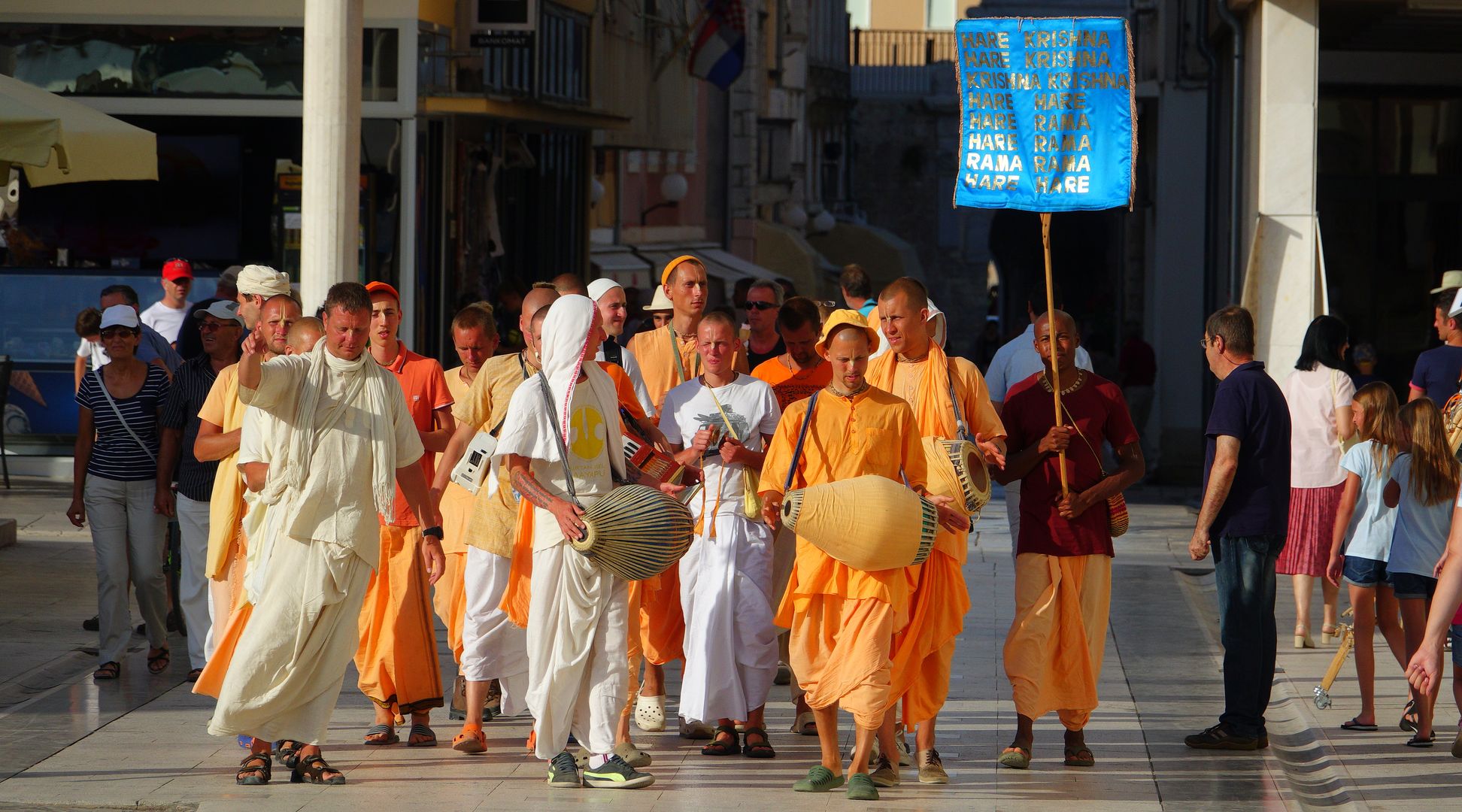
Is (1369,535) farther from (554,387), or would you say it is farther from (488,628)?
(488,628)

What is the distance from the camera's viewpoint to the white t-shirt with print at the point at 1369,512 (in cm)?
870

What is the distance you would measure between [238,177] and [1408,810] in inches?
518

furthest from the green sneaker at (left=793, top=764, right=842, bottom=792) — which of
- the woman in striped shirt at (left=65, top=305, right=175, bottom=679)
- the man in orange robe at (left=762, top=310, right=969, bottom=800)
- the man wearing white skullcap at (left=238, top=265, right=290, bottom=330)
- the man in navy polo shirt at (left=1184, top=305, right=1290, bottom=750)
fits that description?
the woman in striped shirt at (left=65, top=305, right=175, bottom=679)

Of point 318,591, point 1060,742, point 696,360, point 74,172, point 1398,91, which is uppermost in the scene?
point 1398,91

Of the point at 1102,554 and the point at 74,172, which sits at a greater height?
the point at 74,172

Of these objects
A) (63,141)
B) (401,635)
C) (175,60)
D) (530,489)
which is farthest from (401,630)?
(175,60)

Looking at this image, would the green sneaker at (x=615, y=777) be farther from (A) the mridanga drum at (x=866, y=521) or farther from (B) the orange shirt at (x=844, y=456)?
(A) the mridanga drum at (x=866, y=521)

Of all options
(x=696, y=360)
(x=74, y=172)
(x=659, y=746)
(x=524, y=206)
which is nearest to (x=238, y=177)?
(x=524, y=206)

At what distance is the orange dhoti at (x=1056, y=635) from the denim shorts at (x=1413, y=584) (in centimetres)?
161

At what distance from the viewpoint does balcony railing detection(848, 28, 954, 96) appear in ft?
175

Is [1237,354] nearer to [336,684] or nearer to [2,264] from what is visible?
[336,684]

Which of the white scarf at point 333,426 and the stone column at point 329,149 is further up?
the stone column at point 329,149

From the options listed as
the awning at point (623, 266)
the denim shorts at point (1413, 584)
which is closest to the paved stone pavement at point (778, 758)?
the denim shorts at point (1413, 584)

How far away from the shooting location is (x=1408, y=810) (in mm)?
7168
